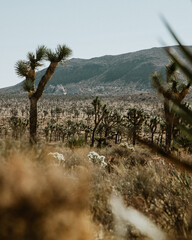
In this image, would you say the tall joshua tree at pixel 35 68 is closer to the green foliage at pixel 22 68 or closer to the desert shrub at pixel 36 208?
the green foliage at pixel 22 68

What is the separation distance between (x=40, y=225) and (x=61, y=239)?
17 centimetres

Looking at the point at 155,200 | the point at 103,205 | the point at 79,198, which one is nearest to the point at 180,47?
the point at 79,198

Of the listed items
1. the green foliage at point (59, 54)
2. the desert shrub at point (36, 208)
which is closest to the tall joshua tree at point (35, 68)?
the green foliage at point (59, 54)

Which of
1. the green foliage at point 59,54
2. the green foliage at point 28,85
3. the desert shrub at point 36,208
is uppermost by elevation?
the green foliage at point 59,54

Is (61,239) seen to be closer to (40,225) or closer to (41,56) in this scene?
(40,225)

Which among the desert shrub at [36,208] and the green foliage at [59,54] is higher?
the green foliage at [59,54]

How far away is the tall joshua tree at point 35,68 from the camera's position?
13330 mm

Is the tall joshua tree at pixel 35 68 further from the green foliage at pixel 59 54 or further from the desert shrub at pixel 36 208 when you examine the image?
the desert shrub at pixel 36 208

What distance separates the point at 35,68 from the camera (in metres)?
14.4

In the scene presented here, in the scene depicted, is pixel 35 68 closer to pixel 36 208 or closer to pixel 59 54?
pixel 59 54

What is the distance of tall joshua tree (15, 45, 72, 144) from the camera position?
43.7 feet

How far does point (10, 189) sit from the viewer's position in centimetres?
167

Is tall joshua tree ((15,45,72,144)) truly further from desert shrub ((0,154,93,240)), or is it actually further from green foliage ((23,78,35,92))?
desert shrub ((0,154,93,240))

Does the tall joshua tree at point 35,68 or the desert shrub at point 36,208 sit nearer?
the desert shrub at point 36,208
